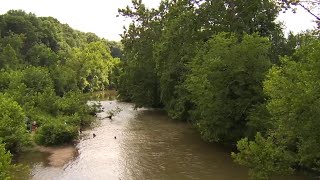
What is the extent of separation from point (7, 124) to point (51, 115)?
1168cm

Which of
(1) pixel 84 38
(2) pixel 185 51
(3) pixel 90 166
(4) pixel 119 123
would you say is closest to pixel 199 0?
(2) pixel 185 51

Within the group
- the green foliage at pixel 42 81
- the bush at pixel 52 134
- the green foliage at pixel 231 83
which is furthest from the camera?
the bush at pixel 52 134

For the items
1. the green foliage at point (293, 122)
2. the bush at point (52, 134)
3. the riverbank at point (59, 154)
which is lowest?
the riverbank at point (59, 154)

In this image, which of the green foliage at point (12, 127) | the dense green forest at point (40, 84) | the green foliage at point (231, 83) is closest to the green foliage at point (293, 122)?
the green foliage at point (231, 83)

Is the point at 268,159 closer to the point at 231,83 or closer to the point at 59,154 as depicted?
the point at 231,83

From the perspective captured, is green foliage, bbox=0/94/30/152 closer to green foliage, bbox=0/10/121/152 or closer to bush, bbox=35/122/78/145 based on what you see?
green foliage, bbox=0/10/121/152

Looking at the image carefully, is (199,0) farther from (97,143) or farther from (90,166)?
(90,166)

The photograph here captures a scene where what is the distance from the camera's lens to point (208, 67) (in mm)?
26797

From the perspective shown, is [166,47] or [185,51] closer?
[185,51]

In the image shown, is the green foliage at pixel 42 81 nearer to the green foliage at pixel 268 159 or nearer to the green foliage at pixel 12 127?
the green foliage at pixel 12 127

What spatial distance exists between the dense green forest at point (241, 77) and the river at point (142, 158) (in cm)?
200

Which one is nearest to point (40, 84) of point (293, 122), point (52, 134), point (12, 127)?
point (52, 134)

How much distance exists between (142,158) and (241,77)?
28.1 ft

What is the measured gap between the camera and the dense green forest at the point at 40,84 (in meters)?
26.5
